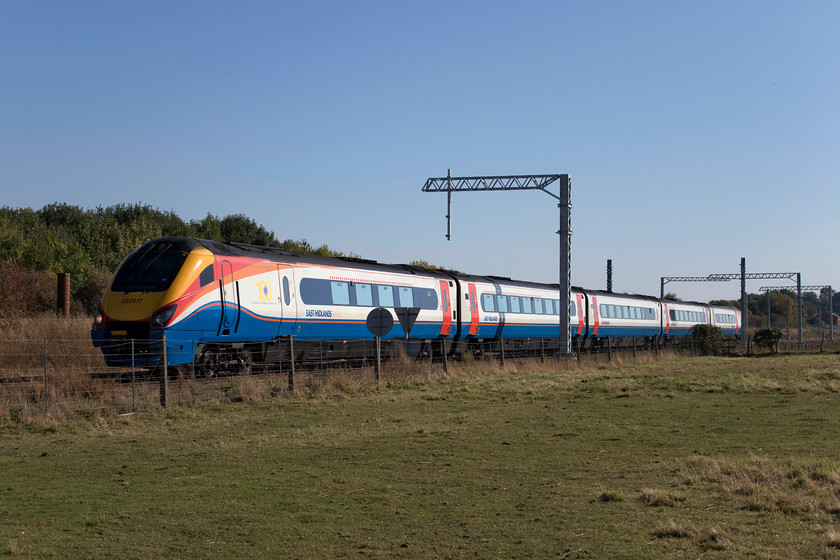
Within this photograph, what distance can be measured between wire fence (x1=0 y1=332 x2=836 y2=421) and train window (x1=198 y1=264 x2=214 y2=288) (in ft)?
6.25

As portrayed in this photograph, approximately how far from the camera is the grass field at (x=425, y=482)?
7.04m

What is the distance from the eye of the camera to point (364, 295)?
27031 millimetres

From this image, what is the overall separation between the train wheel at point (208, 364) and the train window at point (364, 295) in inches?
243

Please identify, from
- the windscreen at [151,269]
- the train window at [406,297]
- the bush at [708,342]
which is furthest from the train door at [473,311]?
the bush at [708,342]

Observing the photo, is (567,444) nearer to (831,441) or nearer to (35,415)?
(831,441)

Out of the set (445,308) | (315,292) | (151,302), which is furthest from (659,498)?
(445,308)

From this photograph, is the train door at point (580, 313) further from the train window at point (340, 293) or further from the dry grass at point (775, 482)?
the dry grass at point (775, 482)

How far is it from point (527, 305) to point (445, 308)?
7.74 m

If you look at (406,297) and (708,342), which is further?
(708,342)

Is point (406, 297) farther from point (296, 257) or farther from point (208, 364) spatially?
point (208, 364)

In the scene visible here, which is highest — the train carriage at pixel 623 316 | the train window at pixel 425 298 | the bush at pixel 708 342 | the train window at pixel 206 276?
the train window at pixel 206 276

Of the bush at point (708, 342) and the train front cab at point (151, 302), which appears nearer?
the train front cab at point (151, 302)

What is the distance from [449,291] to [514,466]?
21500 millimetres

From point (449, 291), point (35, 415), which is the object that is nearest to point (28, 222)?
point (449, 291)
